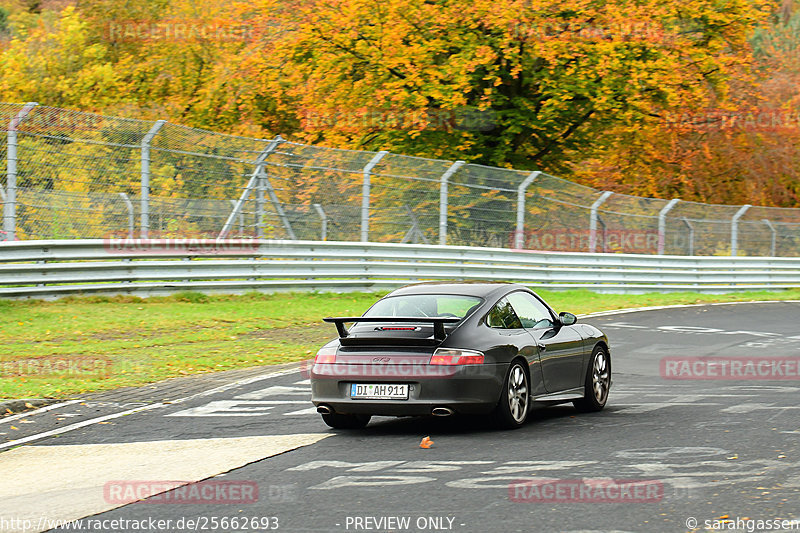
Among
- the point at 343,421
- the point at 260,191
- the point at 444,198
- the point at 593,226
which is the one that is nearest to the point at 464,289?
the point at 343,421

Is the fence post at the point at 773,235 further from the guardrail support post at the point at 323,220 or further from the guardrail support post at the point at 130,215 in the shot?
the guardrail support post at the point at 130,215

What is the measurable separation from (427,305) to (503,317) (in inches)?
26.5

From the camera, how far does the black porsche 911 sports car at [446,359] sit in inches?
326

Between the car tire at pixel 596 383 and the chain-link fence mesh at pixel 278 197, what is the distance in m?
10.1

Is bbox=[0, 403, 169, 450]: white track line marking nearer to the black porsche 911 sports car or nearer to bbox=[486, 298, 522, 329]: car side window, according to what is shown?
the black porsche 911 sports car

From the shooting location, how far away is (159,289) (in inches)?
734

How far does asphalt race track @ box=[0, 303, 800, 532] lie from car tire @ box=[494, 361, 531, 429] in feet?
0.40

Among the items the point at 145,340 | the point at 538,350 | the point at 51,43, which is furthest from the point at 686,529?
the point at 51,43

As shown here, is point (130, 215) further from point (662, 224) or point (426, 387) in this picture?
point (662, 224)

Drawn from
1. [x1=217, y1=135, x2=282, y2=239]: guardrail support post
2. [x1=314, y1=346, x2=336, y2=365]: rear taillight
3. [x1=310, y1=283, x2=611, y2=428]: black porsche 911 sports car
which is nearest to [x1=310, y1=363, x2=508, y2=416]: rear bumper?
[x1=310, y1=283, x2=611, y2=428]: black porsche 911 sports car

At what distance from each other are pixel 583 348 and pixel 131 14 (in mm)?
43092

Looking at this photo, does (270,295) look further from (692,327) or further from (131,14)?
(131,14)

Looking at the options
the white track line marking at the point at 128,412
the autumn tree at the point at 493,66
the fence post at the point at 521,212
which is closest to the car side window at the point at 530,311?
the white track line marking at the point at 128,412

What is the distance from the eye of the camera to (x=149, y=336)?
1481 cm
